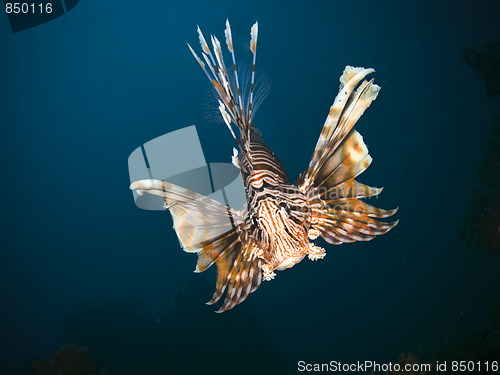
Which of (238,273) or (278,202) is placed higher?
(278,202)

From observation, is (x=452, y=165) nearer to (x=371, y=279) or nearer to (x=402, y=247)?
(x=402, y=247)

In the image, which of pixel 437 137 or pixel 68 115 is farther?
pixel 437 137

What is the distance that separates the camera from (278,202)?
241 cm

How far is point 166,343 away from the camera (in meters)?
12.5

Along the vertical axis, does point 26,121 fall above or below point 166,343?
above

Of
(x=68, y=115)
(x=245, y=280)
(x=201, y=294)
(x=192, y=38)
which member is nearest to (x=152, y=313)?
(x=201, y=294)

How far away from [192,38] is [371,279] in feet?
43.8

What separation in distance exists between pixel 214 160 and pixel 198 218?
12.5m

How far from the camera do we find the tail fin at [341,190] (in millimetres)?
2828

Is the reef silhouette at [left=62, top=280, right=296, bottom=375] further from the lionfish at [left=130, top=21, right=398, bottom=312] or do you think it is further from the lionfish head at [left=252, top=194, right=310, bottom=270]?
the lionfish head at [left=252, top=194, right=310, bottom=270]

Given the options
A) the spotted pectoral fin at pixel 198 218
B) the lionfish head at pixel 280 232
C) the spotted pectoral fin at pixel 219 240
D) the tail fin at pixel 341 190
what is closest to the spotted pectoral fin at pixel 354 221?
the tail fin at pixel 341 190

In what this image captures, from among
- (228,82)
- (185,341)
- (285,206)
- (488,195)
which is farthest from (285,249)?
(185,341)

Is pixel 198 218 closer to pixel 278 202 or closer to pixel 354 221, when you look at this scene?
pixel 278 202

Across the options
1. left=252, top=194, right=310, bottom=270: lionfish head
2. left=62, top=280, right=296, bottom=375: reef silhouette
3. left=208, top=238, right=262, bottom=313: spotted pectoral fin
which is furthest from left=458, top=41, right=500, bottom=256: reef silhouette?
left=252, top=194, right=310, bottom=270: lionfish head
